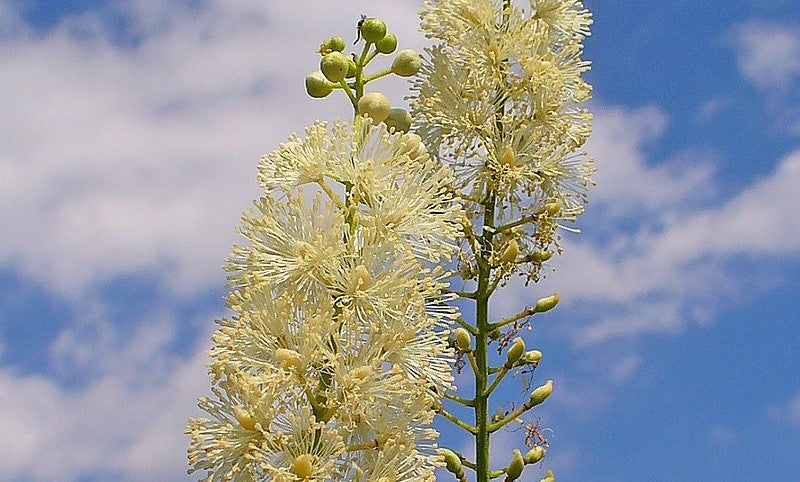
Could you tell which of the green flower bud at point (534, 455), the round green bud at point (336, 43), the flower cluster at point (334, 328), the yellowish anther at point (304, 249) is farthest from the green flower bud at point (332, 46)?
the green flower bud at point (534, 455)

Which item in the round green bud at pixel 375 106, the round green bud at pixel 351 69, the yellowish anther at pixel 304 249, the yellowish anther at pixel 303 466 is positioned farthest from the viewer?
the round green bud at pixel 351 69

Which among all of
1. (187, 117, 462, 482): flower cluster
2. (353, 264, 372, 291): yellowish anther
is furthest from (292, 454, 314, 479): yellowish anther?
(353, 264, 372, 291): yellowish anther

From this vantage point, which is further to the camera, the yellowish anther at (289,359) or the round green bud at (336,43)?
the round green bud at (336,43)

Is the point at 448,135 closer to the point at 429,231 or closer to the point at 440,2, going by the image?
the point at 440,2

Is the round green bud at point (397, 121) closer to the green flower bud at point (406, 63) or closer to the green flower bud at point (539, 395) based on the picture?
the green flower bud at point (406, 63)

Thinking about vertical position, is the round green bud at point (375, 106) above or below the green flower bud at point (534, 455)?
above

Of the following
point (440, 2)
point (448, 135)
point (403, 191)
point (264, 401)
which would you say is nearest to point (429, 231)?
point (403, 191)

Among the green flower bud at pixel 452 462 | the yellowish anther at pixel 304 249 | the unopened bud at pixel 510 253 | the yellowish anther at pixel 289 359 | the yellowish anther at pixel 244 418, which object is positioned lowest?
the yellowish anther at pixel 244 418
